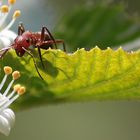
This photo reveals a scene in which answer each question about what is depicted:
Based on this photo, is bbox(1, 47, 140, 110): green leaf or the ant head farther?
the ant head

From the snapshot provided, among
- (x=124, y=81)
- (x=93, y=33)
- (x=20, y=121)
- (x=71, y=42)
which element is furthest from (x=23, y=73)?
(x=20, y=121)

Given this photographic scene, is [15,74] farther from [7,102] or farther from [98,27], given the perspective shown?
[98,27]

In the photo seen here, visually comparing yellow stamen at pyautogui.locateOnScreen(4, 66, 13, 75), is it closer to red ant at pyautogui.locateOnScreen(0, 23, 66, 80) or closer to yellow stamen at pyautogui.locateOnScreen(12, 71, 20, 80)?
yellow stamen at pyautogui.locateOnScreen(12, 71, 20, 80)

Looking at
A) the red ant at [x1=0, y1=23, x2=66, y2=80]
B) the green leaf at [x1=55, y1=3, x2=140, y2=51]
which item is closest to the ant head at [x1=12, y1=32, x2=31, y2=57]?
the red ant at [x1=0, y1=23, x2=66, y2=80]

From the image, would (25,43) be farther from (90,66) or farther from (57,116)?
(57,116)

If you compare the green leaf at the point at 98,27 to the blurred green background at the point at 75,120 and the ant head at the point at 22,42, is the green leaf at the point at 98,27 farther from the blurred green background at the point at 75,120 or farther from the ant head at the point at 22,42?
the blurred green background at the point at 75,120

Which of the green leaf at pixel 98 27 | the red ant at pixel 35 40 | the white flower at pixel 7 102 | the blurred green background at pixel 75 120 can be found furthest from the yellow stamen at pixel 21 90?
the blurred green background at pixel 75 120

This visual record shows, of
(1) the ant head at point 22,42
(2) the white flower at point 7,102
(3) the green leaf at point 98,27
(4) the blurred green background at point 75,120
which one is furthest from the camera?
(4) the blurred green background at point 75,120
